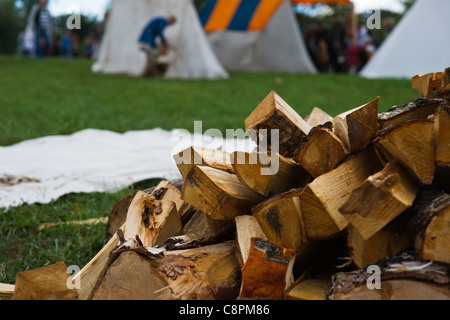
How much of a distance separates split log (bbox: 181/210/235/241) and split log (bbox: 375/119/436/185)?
581 mm

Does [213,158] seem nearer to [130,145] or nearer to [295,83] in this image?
[130,145]

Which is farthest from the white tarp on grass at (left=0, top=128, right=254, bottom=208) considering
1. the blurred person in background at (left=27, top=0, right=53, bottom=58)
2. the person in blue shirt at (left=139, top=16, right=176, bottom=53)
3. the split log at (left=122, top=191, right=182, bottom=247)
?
the blurred person in background at (left=27, top=0, right=53, bottom=58)

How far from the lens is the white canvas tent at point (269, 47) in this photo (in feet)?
35.3

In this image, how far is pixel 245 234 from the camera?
4.41 ft

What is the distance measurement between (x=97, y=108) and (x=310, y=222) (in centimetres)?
469

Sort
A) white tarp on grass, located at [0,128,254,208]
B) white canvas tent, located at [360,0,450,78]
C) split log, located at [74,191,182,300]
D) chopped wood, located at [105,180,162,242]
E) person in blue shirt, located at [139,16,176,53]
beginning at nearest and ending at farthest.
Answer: split log, located at [74,191,182,300]
chopped wood, located at [105,180,162,242]
white tarp on grass, located at [0,128,254,208]
white canvas tent, located at [360,0,450,78]
person in blue shirt, located at [139,16,176,53]

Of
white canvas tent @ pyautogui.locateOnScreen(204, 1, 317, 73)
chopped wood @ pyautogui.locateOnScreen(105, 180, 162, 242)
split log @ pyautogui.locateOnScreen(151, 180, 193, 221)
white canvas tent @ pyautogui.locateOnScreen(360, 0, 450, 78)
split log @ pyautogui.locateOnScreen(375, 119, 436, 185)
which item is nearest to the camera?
split log @ pyautogui.locateOnScreen(375, 119, 436, 185)

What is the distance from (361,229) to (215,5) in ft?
33.9

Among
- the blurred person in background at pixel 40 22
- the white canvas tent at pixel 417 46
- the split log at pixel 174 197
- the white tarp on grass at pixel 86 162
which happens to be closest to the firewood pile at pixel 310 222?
the split log at pixel 174 197

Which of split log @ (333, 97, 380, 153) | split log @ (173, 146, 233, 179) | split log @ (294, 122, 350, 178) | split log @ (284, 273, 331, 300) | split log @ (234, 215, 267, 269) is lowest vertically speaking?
split log @ (284, 273, 331, 300)

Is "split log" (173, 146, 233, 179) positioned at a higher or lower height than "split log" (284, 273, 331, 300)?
higher

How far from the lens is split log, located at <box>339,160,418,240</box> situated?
1.12 metres

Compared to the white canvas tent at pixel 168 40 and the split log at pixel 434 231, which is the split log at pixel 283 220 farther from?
the white canvas tent at pixel 168 40

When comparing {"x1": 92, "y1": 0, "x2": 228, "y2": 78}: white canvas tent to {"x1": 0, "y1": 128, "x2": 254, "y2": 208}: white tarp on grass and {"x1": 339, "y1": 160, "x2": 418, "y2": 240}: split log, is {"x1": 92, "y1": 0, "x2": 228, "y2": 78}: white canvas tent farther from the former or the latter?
{"x1": 339, "y1": 160, "x2": 418, "y2": 240}: split log
